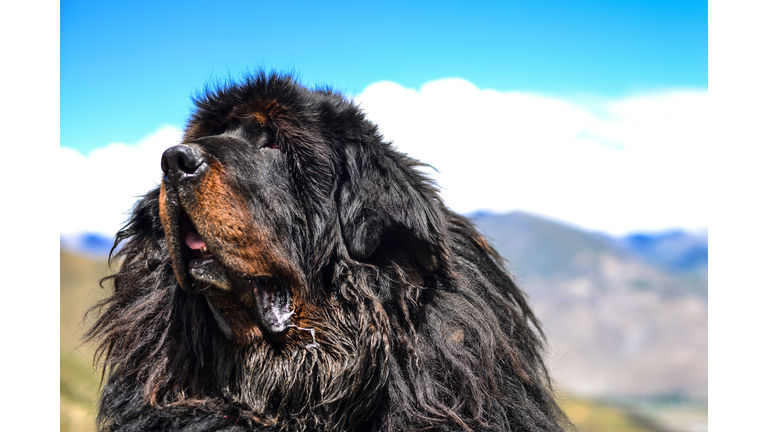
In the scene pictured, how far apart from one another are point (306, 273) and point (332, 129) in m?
0.76

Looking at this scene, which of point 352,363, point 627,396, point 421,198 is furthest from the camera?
point 627,396

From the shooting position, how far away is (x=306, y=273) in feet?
8.13

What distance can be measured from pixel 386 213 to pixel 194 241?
0.89 m

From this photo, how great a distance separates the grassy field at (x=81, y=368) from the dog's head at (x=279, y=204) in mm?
1244

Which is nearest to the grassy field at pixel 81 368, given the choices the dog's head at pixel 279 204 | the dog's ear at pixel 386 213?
the dog's head at pixel 279 204

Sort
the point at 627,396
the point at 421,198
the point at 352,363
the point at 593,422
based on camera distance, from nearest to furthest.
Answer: the point at 352,363, the point at 421,198, the point at 593,422, the point at 627,396

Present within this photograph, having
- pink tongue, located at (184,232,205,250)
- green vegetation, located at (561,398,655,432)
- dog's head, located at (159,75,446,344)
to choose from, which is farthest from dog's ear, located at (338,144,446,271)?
green vegetation, located at (561,398,655,432)

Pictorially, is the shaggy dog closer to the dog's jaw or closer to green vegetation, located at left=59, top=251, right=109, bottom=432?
the dog's jaw

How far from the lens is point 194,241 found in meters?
2.24

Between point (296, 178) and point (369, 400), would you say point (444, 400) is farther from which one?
point (296, 178)

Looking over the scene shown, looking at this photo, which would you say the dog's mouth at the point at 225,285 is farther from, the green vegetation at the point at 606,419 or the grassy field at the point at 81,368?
the green vegetation at the point at 606,419

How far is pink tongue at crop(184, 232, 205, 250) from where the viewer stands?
7.31ft

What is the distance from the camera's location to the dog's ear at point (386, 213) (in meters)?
2.50

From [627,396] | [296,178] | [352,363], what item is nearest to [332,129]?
[296,178]
